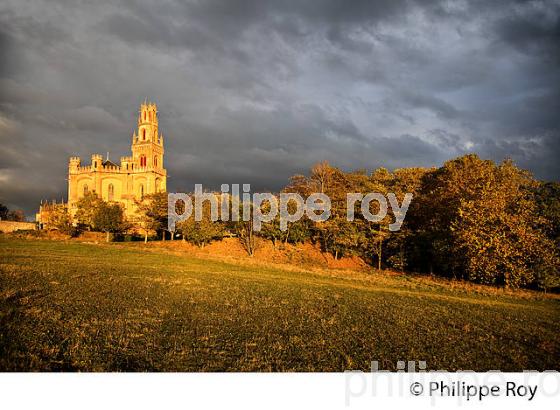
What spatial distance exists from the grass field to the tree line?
1015 centimetres

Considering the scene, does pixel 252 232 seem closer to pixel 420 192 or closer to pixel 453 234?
pixel 420 192

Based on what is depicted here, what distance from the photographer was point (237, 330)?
407 inches

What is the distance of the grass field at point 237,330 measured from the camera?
7.69 meters

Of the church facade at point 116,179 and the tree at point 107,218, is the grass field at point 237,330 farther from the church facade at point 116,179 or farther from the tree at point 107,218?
the church facade at point 116,179

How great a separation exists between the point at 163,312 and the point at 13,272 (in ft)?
35.5

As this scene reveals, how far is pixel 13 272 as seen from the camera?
58.4ft

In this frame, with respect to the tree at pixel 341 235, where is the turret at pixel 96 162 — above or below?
above

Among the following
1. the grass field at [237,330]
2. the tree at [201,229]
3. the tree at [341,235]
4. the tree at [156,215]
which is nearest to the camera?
the grass field at [237,330]

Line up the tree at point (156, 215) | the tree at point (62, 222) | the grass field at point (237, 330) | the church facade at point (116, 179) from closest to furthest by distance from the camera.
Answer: the grass field at point (237, 330)
the tree at point (62, 222)
the tree at point (156, 215)
the church facade at point (116, 179)

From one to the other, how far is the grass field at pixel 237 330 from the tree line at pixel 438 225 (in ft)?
33.3

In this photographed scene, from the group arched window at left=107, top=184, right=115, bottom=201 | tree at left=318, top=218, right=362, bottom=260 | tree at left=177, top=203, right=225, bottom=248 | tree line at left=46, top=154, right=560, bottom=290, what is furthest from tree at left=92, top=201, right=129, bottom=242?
arched window at left=107, top=184, right=115, bottom=201

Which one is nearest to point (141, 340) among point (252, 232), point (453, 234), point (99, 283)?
point (99, 283)

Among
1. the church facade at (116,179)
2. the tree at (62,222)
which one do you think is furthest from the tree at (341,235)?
the church facade at (116,179)

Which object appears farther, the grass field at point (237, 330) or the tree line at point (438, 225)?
the tree line at point (438, 225)
